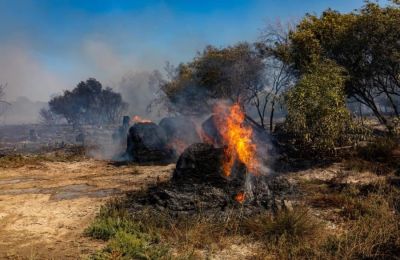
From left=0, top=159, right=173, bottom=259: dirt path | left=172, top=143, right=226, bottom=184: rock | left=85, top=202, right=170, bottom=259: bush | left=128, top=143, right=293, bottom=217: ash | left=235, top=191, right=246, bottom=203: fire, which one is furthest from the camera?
left=172, top=143, right=226, bottom=184: rock

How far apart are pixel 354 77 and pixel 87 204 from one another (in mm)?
14451

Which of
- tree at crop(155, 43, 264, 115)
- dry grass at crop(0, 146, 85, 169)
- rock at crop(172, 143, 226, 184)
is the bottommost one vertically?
dry grass at crop(0, 146, 85, 169)

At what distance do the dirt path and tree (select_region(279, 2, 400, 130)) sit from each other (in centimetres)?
920

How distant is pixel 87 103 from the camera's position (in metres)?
66.8

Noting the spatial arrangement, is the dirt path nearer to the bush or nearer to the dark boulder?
the bush

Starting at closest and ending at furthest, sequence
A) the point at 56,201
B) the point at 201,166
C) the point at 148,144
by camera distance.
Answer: the point at 201,166 → the point at 56,201 → the point at 148,144

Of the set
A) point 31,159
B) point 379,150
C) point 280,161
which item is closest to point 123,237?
point 280,161

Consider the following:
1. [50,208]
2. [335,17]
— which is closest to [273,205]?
[50,208]

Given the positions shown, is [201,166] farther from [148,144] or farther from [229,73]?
[229,73]

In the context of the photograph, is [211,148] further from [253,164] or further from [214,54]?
[214,54]

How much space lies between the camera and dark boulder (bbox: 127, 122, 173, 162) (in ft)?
71.0

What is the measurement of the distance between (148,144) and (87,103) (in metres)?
48.3

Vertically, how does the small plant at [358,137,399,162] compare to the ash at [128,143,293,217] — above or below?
above

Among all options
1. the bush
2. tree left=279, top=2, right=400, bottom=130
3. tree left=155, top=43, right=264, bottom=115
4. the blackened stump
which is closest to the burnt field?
the bush
